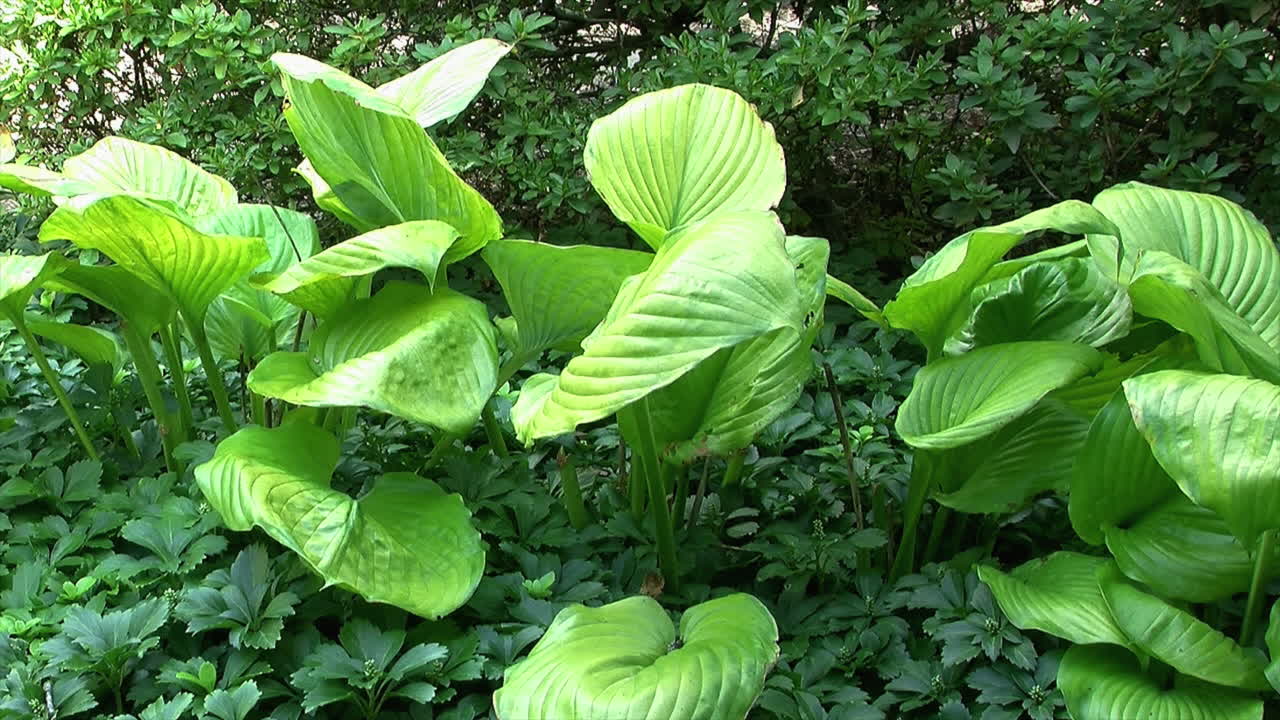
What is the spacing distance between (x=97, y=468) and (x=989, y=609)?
1.43 m

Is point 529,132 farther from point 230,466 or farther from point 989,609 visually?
point 989,609

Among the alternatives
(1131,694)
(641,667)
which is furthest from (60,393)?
(1131,694)

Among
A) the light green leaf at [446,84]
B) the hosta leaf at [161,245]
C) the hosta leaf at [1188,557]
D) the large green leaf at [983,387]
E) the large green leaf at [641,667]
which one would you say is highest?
the light green leaf at [446,84]

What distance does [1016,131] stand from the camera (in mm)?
2426

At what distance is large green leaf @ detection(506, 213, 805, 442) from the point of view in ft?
3.54

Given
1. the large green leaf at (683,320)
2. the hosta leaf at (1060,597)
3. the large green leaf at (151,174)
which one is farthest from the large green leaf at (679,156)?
the large green leaf at (151,174)

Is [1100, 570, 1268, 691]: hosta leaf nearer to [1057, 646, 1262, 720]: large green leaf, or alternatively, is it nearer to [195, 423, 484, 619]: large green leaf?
[1057, 646, 1262, 720]: large green leaf

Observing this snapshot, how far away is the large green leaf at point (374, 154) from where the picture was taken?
4.95ft

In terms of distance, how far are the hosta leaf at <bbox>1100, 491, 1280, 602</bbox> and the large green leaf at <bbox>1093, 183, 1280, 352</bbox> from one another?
318 mm

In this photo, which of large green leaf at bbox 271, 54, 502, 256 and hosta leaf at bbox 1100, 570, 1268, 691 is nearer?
hosta leaf at bbox 1100, 570, 1268, 691

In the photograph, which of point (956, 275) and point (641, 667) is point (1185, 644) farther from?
point (641, 667)

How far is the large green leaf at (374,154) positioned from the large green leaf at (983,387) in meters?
0.67

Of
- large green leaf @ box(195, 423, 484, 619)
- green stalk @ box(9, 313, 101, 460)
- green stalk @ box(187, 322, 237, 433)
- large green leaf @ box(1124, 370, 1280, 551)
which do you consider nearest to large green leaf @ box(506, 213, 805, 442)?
large green leaf @ box(195, 423, 484, 619)

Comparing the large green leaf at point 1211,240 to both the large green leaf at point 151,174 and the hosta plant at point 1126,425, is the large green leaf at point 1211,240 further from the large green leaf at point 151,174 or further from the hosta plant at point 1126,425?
the large green leaf at point 151,174
